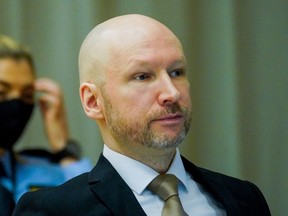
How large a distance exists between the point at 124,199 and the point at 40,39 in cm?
90

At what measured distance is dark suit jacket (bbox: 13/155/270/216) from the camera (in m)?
1.06

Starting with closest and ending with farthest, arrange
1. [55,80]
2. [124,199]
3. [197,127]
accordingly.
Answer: [124,199]
[55,80]
[197,127]

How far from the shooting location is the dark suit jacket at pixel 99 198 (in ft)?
3.48

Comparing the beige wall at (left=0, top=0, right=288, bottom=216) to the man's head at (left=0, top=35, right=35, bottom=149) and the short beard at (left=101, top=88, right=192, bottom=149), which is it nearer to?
the man's head at (left=0, top=35, right=35, bottom=149)

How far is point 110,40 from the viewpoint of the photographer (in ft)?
3.68

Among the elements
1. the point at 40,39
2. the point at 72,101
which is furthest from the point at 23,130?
the point at 40,39

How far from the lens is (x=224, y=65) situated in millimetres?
2000

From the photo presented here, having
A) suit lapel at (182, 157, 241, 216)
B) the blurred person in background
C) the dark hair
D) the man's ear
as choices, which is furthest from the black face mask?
suit lapel at (182, 157, 241, 216)

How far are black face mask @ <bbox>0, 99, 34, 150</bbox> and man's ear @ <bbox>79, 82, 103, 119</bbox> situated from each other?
0.50 meters

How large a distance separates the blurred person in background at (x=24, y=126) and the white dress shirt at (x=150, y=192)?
523 millimetres

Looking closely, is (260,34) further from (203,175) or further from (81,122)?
(203,175)

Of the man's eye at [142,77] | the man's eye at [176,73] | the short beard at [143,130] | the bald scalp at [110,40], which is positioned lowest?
the short beard at [143,130]

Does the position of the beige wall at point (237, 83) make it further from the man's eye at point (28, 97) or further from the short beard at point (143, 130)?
the short beard at point (143, 130)

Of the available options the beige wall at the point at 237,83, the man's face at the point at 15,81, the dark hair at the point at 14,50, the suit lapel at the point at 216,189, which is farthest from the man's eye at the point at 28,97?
the suit lapel at the point at 216,189
